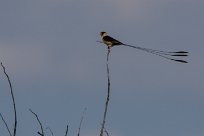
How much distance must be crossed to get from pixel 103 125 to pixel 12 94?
2.80 feet

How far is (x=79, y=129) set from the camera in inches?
170

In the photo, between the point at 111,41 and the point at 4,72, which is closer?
the point at 4,72

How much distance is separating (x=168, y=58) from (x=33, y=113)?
159 centimetres

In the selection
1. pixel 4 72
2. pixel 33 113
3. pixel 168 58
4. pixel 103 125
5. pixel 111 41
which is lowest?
pixel 103 125

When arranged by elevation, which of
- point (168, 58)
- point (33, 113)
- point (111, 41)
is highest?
point (111, 41)

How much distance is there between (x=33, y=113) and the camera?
450cm

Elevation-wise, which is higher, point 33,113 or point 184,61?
point 184,61

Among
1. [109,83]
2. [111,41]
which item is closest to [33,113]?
[109,83]

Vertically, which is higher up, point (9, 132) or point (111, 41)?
point (111, 41)

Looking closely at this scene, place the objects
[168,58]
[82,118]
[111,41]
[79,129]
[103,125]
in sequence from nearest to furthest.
A: [103,125] → [79,129] → [82,118] → [168,58] → [111,41]

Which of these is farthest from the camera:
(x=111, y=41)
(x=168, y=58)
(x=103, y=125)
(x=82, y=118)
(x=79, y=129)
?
(x=111, y=41)

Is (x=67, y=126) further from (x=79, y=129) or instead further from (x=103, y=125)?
(x=103, y=125)

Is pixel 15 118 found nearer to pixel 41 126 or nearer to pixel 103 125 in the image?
pixel 41 126

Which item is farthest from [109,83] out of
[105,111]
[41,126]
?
[41,126]
